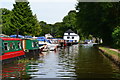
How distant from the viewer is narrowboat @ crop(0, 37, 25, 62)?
20.1m

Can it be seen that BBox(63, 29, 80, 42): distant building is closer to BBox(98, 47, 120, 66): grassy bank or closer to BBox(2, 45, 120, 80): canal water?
BBox(98, 47, 120, 66): grassy bank

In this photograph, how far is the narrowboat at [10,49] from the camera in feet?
66.0

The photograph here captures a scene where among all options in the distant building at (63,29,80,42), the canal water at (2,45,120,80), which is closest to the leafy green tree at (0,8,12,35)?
the canal water at (2,45,120,80)

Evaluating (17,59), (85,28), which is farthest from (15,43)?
(85,28)

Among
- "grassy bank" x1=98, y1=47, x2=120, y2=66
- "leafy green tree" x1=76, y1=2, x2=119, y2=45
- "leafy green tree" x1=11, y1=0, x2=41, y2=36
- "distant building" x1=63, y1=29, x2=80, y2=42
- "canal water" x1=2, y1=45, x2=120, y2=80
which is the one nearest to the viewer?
"canal water" x1=2, y1=45, x2=120, y2=80

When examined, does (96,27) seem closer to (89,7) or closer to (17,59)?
(89,7)

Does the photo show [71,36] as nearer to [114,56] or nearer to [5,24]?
Result: [5,24]

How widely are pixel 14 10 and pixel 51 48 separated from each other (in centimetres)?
2959

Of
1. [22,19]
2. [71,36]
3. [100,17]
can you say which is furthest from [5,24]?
[71,36]

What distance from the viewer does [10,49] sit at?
22.2 m

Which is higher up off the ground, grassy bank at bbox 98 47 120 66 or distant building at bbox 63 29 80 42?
distant building at bbox 63 29 80 42

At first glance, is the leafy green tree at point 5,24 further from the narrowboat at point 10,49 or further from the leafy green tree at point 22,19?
the narrowboat at point 10,49

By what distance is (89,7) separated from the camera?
175ft

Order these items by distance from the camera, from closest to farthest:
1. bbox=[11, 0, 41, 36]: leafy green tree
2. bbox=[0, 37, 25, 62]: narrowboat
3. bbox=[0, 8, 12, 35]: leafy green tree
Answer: bbox=[0, 37, 25, 62]: narrowboat, bbox=[11, 0, 41, 36]: leafy green tree, bbox=[0, 8, 12, 35]: leafy green tree
